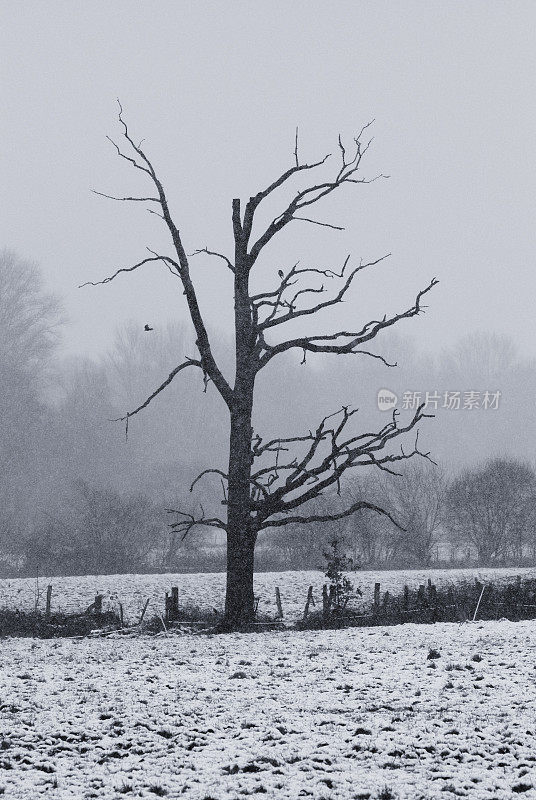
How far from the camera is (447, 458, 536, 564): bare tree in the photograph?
4938cm

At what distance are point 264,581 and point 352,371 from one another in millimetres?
84312

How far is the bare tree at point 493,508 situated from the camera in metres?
49.4

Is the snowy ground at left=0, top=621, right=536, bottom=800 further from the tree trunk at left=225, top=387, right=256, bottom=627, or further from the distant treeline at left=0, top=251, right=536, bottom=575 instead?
the distant treeline at left=0, top=251, right=536, bottom=575

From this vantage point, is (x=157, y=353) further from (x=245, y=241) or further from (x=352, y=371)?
(x=245, y=241)

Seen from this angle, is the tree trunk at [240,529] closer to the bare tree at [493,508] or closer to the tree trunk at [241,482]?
the tree trunk at [241,482]

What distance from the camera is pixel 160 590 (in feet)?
96.9

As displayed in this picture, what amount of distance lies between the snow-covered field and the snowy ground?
1182 centimetres

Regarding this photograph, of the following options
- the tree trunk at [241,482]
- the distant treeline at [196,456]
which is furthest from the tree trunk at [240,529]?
the distant treeline at [196,456]

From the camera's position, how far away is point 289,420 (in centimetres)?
9919

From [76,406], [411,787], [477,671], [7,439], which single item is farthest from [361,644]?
[76,406]

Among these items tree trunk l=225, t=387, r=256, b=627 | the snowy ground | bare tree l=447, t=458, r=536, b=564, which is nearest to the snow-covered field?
tree trunk l=225, t=387, r=256, b=627

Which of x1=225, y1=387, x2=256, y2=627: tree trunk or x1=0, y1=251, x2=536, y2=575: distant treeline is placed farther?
x1=0, y1=251, x2=536, y2=575: distant treeline

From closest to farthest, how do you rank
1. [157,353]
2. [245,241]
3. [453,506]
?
[245,241]
[453,506]
[157,353]

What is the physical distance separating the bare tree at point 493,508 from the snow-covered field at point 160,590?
49.8 feet
